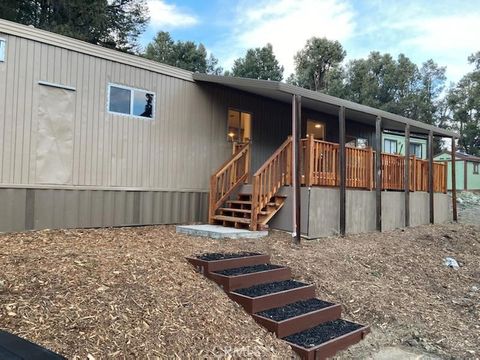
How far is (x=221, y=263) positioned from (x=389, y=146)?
Result: 14085 mm

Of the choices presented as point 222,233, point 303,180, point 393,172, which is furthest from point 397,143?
point 222,233

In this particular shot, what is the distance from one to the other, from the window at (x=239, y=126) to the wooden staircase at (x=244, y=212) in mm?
1595

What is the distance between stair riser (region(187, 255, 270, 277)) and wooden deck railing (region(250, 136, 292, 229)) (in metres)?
2.08

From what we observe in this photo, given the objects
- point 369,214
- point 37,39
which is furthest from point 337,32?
point 37,39

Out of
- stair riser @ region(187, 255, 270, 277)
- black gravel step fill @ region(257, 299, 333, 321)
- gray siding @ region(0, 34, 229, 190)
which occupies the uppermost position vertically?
gray siding @ region(0, 34, 229, 190)

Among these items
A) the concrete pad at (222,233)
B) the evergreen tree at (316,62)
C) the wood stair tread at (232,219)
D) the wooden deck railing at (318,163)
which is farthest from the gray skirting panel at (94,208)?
the evergreen tree at (316,62)

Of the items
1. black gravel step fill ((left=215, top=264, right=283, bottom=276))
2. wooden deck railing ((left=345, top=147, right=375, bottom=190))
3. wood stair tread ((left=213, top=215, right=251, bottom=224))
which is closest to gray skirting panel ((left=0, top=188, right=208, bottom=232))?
wood stair tread ((left=213, top=215, right=251, bottom=224))

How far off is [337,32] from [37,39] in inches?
995

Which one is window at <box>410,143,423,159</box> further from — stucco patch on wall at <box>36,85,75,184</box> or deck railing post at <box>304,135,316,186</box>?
stucco patch on wall at <box>36,85,75,184</box>

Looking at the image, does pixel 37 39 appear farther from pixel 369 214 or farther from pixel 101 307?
pixel 369 214

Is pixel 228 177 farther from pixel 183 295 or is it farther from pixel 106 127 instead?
pixel 183 295

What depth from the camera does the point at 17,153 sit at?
675 centimetres

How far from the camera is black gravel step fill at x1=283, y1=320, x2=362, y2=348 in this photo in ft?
13.6

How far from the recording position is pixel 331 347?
4152mm
